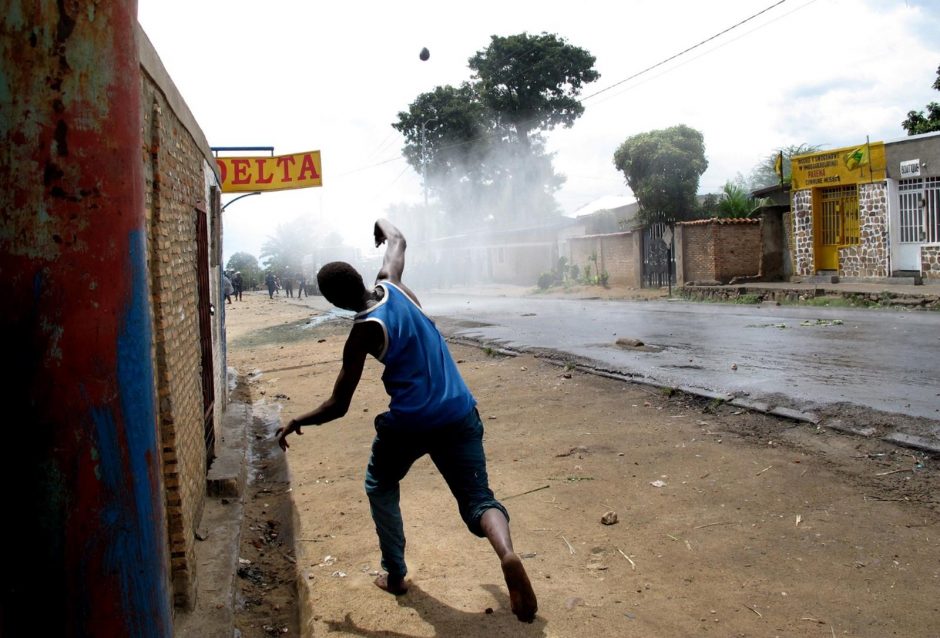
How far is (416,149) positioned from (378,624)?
48.8 meters

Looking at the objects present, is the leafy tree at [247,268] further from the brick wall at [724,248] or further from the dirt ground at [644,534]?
the dirt ground at [644,534]

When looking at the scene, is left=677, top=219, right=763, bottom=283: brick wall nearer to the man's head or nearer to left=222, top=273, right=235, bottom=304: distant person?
left=222, top=273, right=235, bottom=304: distant person

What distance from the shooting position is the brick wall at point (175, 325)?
139 inches

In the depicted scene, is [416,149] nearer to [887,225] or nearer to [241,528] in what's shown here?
[887,225]

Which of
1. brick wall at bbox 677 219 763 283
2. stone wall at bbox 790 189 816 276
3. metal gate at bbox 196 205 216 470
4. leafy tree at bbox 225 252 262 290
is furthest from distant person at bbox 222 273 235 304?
leafy tree at bbox 225 252 262 290

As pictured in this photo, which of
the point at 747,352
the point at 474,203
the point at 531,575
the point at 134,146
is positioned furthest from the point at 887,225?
the point at 474,203

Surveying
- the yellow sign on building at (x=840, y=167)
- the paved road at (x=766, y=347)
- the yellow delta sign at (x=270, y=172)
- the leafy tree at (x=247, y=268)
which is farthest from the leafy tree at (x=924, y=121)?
the leafy tree at (x=247, y=268)

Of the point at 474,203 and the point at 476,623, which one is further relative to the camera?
the point at 474,203

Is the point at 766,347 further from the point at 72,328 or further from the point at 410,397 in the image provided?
the point at 72,328

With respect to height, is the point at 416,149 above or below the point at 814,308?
above

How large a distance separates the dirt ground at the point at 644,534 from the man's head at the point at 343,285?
150 centimetres

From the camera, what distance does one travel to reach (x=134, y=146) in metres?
1.20

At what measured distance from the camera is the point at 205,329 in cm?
646

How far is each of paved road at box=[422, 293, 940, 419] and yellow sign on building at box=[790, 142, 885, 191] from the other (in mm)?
5842
